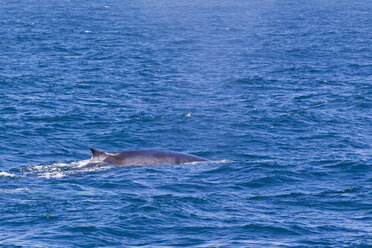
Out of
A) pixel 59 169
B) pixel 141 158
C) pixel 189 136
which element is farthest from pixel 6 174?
pixel 189 136

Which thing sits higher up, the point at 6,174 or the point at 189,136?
the point at 6,174

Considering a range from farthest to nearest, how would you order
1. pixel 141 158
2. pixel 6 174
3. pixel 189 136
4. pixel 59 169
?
pixel 189 136 < pixel 141 158 < pixel 59 169 < pixel 6 174

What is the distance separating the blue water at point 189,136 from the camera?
70.8 ft

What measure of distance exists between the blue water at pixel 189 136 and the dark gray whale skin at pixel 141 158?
1.67 feet

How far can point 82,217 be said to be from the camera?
22234mm

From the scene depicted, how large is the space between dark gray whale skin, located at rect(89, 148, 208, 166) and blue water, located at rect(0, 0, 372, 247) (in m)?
0.51

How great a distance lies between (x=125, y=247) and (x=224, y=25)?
256 ft

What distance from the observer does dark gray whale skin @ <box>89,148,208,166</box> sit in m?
29.0

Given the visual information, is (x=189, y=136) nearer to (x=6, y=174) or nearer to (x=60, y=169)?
(x=60, y=169)

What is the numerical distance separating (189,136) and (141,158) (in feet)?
23.3

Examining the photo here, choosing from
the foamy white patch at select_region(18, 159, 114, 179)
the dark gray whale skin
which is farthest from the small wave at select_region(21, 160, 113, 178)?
the dark gray whale skin

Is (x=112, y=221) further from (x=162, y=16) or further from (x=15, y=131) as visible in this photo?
(x=162, y=16)

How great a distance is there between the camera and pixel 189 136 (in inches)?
1415

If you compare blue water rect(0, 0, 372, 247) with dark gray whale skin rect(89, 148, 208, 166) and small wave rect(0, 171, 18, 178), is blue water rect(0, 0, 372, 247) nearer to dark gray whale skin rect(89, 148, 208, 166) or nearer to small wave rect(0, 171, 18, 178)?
small wave rect(0, 171, 18, 178)
